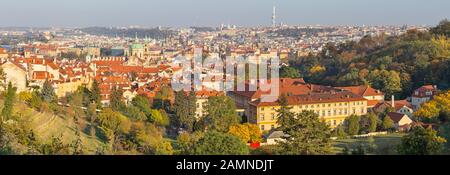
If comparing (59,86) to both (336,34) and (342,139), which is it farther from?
(336,34)

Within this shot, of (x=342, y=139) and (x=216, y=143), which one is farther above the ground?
(x=216, y=143)

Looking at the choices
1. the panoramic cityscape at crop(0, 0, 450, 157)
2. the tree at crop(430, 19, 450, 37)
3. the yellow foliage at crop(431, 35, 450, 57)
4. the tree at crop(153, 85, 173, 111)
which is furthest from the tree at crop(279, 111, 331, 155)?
the tree at crop(430, 19, 450, 37)

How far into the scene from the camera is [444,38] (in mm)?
27531

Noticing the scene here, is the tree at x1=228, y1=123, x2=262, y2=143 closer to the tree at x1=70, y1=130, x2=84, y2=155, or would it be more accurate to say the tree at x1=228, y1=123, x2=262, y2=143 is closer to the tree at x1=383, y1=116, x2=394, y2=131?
the tree at x1=70, y1=130, x2=84, y2=155

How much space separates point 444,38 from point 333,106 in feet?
37.8

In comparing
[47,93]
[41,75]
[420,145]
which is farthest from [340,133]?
[41,75]

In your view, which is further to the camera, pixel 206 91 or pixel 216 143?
pixel 206 91

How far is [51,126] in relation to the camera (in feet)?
39.5

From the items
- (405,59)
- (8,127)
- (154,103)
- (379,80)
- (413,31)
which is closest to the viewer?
(8,127)

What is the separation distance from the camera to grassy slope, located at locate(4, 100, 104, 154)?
37.3 ft

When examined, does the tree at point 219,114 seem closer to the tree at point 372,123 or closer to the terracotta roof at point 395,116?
the tree at point 372,123

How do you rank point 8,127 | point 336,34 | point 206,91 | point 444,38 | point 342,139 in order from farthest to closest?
point 336,34 < point 444,38 < point 206,91 < point 342,139 < point 8,127

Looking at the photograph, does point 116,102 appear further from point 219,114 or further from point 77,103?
point 219,114
